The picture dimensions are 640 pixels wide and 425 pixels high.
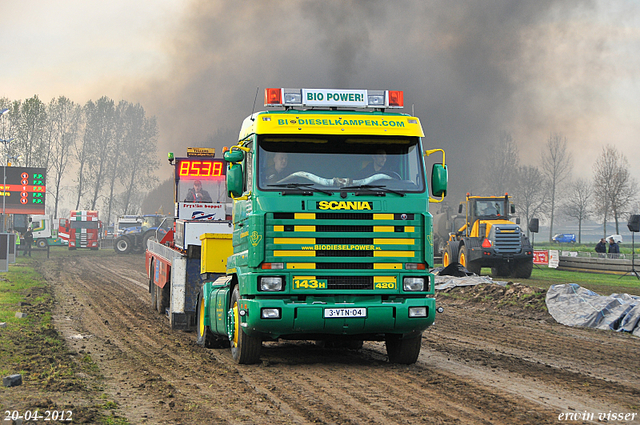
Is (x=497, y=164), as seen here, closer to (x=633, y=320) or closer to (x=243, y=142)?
(x=633, y=320)

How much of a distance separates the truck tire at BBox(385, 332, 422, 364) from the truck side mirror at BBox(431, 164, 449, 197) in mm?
1900

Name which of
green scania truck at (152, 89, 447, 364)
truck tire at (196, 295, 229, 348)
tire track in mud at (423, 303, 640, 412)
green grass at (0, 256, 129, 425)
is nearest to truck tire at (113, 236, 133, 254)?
green grass at (0, 256, 129, 425)

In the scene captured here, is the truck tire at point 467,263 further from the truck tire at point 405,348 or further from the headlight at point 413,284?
the headlight at point 413,284

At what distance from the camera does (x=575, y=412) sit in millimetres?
6281

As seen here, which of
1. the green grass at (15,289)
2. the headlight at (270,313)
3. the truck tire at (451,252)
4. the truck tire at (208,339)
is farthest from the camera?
the truck tire at (451,252)

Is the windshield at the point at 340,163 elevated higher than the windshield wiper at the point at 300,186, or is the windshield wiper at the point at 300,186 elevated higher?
the windshield at the point at 340,163

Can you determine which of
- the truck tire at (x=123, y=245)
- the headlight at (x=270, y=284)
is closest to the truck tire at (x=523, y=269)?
the headlight at (x=270, y=284)

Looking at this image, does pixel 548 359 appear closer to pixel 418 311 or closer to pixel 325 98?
pixel 418 311

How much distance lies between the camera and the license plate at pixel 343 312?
8.01m

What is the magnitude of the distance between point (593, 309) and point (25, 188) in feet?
123

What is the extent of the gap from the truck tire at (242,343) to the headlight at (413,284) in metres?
2.06

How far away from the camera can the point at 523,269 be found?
27.8m

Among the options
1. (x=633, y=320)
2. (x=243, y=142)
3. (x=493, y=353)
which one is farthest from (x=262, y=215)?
(x=633, y=320)

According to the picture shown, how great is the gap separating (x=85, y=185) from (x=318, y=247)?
71820 mm
